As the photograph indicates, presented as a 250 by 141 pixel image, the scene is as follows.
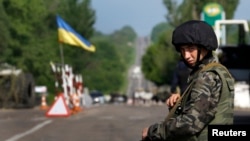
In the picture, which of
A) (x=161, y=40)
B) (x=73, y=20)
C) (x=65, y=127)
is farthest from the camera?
(x=161, y=40)

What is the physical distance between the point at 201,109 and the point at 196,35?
0.41 m

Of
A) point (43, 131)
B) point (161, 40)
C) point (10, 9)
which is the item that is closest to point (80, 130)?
point (43, 131)

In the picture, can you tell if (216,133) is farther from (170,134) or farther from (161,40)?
(161,40)

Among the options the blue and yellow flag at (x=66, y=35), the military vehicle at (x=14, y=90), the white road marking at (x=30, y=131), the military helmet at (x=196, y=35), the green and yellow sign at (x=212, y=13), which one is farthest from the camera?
the green and yellow sign at (x=212, y=13)

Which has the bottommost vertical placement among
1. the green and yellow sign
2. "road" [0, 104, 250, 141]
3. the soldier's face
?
"road" [0, 104, 250, 141]

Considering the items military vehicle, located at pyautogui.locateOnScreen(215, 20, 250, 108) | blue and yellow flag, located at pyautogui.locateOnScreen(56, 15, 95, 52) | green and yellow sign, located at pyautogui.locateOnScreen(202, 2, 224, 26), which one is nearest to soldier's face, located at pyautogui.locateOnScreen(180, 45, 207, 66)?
military vehicle, located at pyautogui.locateOnScreen(215, 20, 250, 108)

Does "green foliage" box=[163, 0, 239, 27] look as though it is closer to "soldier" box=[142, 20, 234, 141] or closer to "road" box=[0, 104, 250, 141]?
"road" box=[0, 104, 250, 141]

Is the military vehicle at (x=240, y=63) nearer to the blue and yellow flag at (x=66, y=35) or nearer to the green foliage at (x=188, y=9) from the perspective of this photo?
the blue and yellow flag at (x=66, y=35)

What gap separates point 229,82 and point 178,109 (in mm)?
297

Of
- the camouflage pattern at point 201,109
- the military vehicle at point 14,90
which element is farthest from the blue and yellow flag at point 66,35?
the camouflage pattern at point 201,109

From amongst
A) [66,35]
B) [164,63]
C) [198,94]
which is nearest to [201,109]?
[198,94]

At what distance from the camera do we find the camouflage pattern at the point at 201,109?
464 centimetres

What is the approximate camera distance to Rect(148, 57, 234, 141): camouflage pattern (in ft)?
15.2

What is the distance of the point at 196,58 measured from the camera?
4852 millimetres
